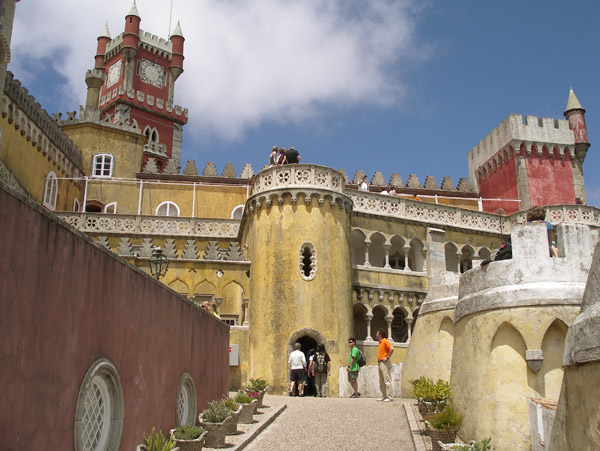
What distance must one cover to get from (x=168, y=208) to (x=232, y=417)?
25144 mm

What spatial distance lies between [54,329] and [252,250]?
719 inches

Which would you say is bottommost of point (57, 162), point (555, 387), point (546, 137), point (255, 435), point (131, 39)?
point (255, 435)

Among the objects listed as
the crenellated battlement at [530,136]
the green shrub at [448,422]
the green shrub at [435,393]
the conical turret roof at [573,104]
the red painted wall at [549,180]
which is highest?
the conical turret roof at [573,104]

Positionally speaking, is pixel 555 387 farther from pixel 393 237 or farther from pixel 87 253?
pixel 393 237

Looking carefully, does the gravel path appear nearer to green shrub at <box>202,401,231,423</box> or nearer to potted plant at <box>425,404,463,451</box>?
green shrub at <box>202,401,231,423</box>

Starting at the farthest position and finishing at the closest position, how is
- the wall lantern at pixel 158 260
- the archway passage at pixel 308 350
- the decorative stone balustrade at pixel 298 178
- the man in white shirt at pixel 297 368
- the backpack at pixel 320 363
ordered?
the decorative stone balustrade at pixel 298 178 < the archway passage at pixel 308 350 < the backpack at pixel 320 363 < the man in white shirt at pixel 297 368 < the wall lantern at pixel 158 260

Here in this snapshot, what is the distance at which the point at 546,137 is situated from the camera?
3884 cm

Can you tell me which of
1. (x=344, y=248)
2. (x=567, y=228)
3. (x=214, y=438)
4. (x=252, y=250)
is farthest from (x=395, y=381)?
(x=567, y=228)

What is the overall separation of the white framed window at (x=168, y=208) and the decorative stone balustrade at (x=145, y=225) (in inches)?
213

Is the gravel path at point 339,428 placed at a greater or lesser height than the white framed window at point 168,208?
lesser

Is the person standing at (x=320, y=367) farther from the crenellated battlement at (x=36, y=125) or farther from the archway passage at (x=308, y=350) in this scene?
the crenellated battlement at (x=36, y=125)

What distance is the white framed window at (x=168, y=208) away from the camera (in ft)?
117

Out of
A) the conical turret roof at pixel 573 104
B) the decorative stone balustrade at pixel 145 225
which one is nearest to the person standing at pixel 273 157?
the decorative stone balustrade at pixel 145 225

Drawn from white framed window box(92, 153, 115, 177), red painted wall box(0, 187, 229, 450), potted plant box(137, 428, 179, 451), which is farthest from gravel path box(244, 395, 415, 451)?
white framed window box(92, 153, 115, 177)
